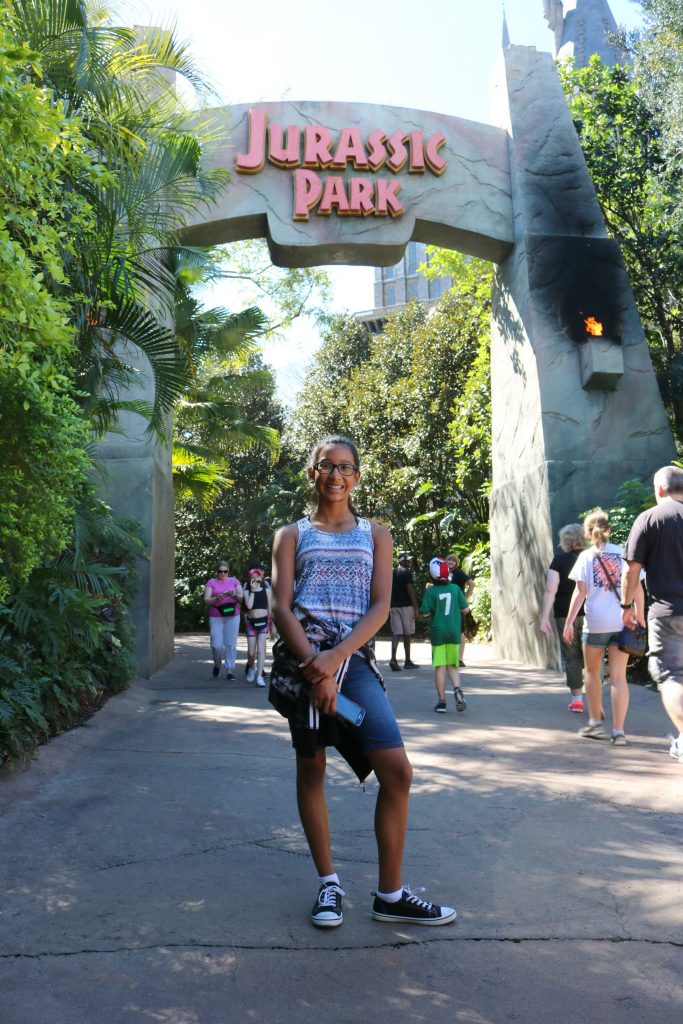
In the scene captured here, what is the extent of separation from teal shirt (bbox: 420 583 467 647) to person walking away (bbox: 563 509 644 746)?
188cm

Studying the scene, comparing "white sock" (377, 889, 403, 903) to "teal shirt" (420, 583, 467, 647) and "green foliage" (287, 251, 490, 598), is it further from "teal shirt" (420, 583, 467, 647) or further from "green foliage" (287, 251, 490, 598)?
"green foliage" (287, 251, 490, 598)

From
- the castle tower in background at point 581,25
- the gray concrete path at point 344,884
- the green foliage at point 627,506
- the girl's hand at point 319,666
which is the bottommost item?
the gray concrete path at point 344,884

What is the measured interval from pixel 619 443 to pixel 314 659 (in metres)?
11.1

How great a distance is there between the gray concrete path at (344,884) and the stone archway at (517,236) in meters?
6.79

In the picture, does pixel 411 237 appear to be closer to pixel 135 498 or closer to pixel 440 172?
pixel 440 172

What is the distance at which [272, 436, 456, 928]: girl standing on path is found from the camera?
10.9 ft

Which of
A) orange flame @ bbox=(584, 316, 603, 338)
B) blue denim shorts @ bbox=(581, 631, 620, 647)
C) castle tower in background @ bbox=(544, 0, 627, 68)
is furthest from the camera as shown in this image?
Result: castle tower in background @ bbox=(544, 0, 627, 68)

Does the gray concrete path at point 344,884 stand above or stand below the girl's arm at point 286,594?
below

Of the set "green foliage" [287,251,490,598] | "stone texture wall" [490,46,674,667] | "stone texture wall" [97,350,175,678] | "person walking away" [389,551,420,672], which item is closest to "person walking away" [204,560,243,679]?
"stone texture wall" [97,350,175,678]

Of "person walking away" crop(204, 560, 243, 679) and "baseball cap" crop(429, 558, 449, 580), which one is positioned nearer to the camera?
"baseball cap" crop(429, 558, 449, 580)

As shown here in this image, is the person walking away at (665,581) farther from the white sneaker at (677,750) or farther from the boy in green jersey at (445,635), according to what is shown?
the boy in green jersey at (445,635)

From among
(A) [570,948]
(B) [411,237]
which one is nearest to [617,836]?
(A) [570,948]

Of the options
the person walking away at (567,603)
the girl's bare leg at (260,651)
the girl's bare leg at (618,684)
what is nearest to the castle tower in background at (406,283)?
the girl's bare leg at (260,651)

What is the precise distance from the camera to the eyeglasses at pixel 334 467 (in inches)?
Answer: 144
